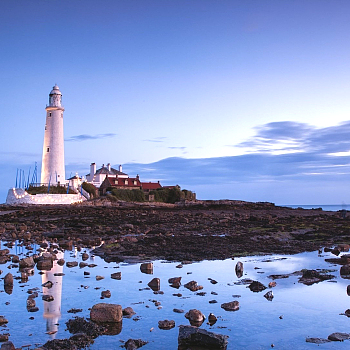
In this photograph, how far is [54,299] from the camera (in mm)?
9641

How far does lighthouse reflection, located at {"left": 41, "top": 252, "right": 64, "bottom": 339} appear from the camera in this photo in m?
7.65

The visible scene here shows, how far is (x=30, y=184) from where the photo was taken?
74000 mm

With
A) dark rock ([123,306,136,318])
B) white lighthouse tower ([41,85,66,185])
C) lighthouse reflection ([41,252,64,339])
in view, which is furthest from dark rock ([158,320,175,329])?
white lighthouse tower ([41,85,66,185])

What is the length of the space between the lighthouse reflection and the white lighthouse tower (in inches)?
2373

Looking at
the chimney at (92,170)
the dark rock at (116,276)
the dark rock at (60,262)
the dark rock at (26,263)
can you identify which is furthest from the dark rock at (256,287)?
the chimney at (92,170)

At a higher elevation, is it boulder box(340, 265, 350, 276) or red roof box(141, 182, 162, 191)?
red roof box(141, 182, 162, 191)

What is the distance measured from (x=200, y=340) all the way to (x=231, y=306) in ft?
8.06

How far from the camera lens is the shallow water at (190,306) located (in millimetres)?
7215

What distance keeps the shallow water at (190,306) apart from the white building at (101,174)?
8384 cm

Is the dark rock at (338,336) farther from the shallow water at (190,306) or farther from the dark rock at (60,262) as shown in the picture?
the dark rock at (60,262)

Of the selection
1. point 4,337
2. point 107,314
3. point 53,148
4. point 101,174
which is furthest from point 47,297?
point 101,174

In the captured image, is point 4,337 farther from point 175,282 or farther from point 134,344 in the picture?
point 175,282

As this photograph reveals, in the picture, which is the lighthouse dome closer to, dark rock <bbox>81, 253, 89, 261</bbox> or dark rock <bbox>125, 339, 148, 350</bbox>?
dark rock <bbox>81, 253, 89, 261</bbox>

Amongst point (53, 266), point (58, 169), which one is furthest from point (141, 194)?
point (53, 266)
